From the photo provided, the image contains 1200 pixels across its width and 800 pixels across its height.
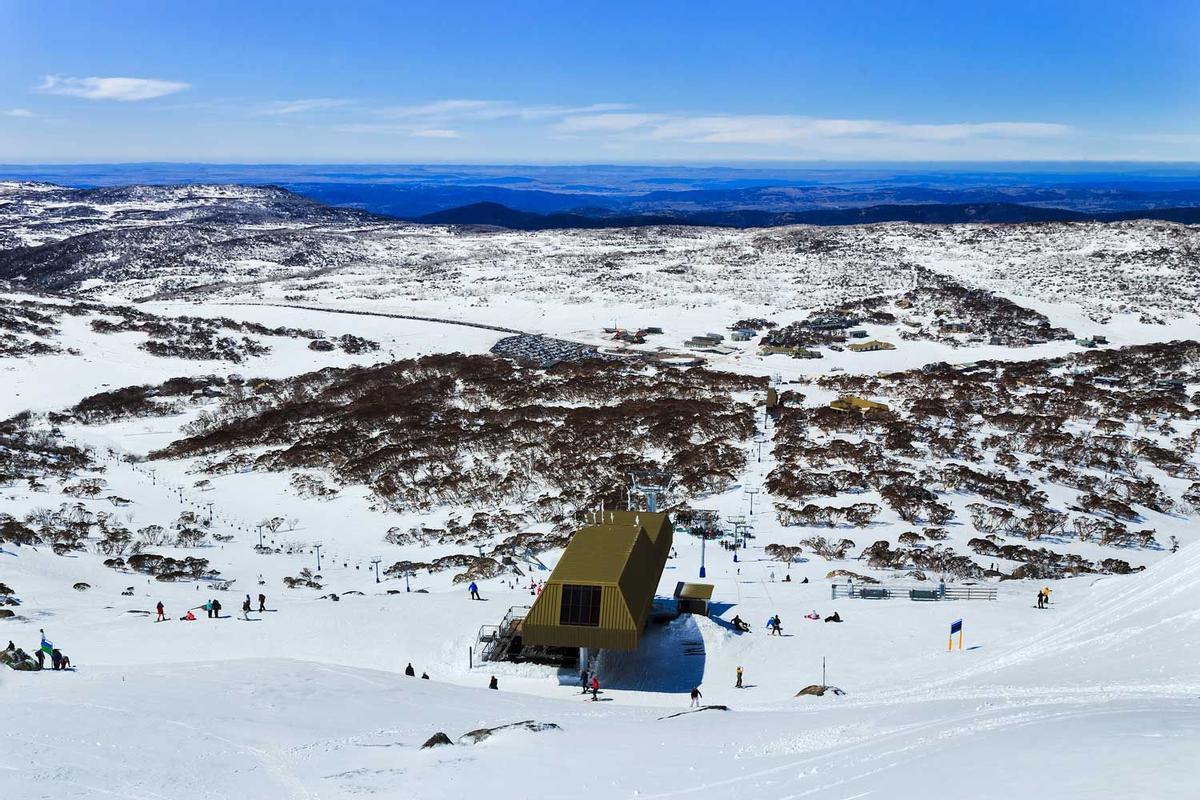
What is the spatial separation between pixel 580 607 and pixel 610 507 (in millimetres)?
14125

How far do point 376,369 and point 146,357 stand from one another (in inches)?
740

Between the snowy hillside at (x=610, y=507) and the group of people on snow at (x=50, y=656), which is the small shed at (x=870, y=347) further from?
the group of people on snow at (x=50, y=656)

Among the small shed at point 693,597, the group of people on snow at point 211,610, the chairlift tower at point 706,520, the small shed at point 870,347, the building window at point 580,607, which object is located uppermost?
the small shed at point 870,347

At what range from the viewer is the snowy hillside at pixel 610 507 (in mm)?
15273

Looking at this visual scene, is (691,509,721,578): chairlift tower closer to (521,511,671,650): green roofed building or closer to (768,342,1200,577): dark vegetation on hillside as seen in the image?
(768,342,1200,577): dark vegetation on hillside

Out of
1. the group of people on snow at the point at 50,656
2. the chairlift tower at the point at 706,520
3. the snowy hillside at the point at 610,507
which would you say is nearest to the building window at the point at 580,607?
the snowy hillside at the point at 610,507

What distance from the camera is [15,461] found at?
135 feet

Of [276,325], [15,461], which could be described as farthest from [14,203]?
[15,461]

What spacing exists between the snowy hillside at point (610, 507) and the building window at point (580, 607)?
1.89 metres

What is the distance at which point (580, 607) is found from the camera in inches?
829

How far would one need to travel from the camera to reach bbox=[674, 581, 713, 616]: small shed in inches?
968

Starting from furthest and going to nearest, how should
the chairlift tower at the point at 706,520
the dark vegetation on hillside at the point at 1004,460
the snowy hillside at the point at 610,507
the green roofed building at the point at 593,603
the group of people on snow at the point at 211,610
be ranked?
the chairlift tower at the point at 706,520, the dark vegetation on hillside at the point at 1004,460, the group of people on snow at the point at 211,610, the green roofed building at the point at 593,603, the snowy hillside at the point at 610,507

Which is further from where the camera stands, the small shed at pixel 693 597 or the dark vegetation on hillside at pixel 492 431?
the dark vegetation on hillside at pixel 492 431

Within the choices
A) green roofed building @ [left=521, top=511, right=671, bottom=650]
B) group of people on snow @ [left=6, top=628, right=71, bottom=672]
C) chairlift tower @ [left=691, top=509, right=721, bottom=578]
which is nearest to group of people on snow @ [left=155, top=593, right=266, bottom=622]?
group of people on snow @ [left=6, top=628, right=71, bottom=672]
